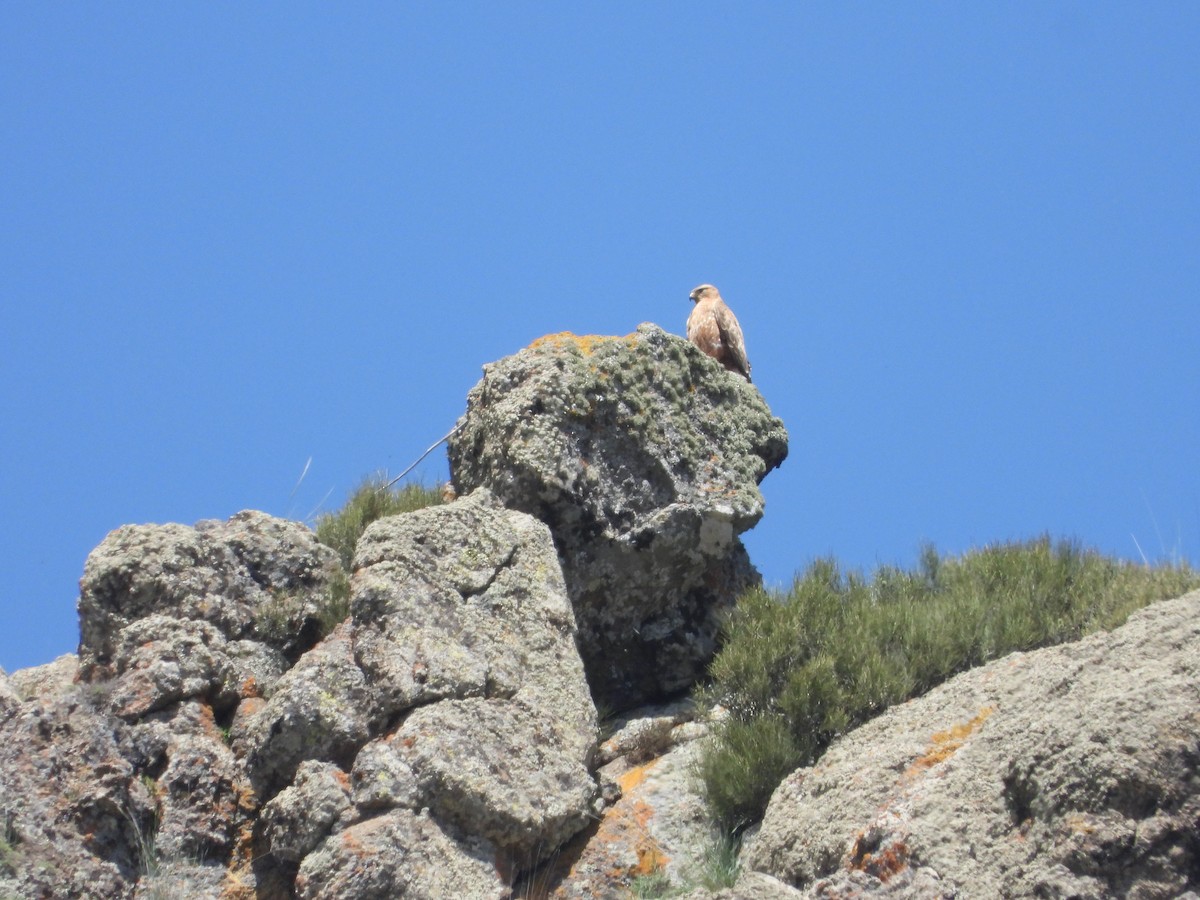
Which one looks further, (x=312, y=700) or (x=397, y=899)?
(x=312, y=700)

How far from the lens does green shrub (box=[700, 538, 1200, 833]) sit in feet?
24.2

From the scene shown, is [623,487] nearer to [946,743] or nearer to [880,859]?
[946,743]

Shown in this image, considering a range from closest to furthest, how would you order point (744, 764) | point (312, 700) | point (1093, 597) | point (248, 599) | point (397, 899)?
point (397, 899), point (312, 700), point (744, 764), point (248, 599), point (1093, 597)

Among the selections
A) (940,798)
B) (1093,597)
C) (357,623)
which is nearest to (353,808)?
(357,623)

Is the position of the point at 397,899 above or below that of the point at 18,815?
below

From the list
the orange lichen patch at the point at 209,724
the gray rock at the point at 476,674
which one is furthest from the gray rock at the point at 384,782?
the orange lichen patch at the point at 209,724

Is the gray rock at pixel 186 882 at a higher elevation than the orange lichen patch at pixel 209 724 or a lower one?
lower

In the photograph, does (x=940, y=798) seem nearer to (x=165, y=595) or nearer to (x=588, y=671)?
(x=588, y=671)

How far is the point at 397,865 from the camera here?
604cm

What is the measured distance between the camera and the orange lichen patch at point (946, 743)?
257 inches

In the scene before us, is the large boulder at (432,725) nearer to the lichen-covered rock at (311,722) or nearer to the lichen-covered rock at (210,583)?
the lichen-covered rock at (311,722)

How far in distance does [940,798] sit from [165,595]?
4.06 m

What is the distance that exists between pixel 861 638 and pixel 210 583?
3.55 meters

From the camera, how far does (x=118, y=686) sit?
23.3 ft
